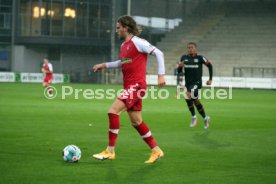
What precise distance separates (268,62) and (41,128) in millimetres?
42414

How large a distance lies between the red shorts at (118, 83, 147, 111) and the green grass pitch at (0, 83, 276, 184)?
98cm

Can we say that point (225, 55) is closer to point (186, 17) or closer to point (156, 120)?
point (186, 17)

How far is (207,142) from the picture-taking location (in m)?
15.9

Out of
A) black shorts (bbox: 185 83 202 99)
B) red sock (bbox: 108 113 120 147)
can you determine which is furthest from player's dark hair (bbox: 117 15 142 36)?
black shorts (bbox: 185 83 202 99)

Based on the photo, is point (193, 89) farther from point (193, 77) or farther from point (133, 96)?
point (133, 96)

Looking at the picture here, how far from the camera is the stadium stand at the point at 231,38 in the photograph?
59.5m

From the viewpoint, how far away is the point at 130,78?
488 inches

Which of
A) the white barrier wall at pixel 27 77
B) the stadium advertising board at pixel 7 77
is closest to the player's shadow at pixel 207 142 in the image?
the stadium advertising board at pixel 7 77

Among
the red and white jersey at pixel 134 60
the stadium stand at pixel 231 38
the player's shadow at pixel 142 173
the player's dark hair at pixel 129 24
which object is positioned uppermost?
the stadium stand at pixel 231 38

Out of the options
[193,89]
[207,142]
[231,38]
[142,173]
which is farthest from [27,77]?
[142,173]

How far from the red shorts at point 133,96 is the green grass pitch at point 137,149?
3.20ft

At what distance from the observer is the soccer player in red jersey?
12.2 metres

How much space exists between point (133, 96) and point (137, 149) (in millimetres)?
2229

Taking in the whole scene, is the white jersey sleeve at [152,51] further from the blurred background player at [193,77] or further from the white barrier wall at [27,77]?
the white barrier wall at [27,77]
